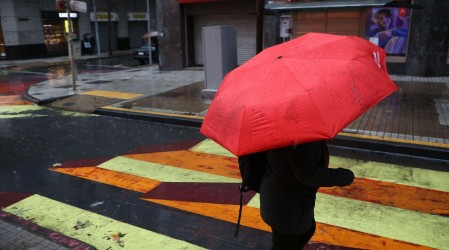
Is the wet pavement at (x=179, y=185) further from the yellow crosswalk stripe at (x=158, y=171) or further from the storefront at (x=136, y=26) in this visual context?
the storefront at (x=136, y=26)

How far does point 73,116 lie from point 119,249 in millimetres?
6745

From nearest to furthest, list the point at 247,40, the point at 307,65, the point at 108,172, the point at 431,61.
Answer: the point at 307,65 < the point at 108,172 < the point at 431,61 < the point at 247,40

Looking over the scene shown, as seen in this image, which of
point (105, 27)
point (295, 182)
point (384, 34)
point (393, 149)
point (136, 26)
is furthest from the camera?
point (136, 26)

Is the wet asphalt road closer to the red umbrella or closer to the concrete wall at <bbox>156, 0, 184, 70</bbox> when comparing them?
the red umbrella

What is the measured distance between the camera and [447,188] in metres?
5.04

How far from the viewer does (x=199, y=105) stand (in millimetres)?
9953

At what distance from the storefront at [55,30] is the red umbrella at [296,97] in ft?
94.4

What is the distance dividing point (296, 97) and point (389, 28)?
13.0 meters

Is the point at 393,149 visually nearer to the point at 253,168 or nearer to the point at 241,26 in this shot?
the point at 253,168

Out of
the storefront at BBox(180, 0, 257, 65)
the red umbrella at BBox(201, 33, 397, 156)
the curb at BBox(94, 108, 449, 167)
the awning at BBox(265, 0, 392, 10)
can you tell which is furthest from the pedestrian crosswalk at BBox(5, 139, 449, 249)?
the storefront at BBox(180, 0, 257, 65)

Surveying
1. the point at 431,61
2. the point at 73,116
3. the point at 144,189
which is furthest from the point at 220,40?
the point at 431,61

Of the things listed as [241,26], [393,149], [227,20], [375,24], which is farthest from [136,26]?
[393,149]

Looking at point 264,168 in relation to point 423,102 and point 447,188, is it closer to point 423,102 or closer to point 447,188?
point 447,188

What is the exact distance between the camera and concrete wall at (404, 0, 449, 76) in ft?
41.8
